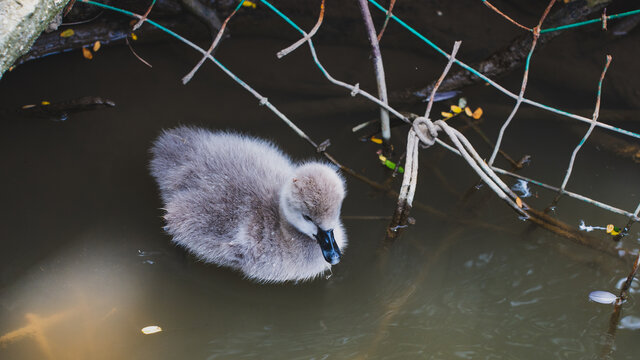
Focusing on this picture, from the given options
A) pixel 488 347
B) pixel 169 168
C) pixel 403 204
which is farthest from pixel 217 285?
pixel 488 347

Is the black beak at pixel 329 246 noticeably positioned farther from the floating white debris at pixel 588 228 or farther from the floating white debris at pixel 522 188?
→ the floating white debris at pixel 588 228

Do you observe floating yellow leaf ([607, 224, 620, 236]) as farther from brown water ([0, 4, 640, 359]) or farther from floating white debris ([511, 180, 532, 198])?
floating white debris ([511, 180, 532, 198])

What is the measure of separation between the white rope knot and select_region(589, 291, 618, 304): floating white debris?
1034 millimetres

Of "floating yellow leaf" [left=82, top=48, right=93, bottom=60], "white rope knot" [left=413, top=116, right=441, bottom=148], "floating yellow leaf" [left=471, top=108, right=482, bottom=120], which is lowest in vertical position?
"white rope knot" [left=413, top=116, right=441, bottom=148]

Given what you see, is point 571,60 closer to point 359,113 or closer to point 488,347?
point 359,113

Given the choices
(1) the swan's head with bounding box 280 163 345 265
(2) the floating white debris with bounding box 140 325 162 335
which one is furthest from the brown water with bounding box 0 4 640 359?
(1) the swan's head with bounding box 280 163 345 265

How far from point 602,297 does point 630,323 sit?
16 centimetres

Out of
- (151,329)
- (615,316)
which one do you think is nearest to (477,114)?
(615,316)

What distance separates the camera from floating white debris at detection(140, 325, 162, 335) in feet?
8.60

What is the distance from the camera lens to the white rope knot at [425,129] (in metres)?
2.78

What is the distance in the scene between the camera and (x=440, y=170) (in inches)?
131

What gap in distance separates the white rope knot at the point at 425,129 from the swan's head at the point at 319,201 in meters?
0.46

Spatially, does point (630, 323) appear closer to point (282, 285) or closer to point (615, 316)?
point (615, 316)

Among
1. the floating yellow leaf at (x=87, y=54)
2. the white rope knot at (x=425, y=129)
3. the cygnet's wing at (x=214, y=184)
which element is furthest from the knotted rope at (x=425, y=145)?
the floating yellow leaf at (x=87, y=54)
